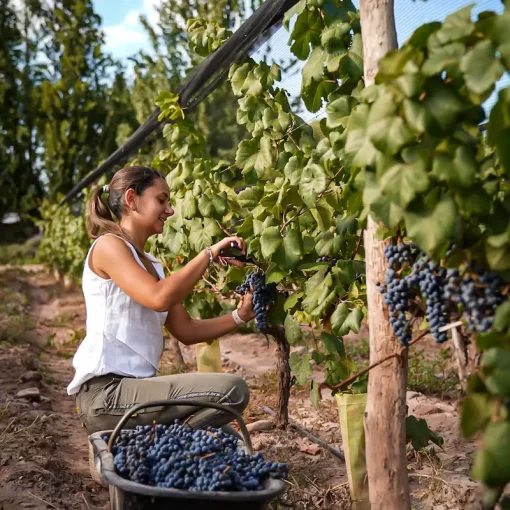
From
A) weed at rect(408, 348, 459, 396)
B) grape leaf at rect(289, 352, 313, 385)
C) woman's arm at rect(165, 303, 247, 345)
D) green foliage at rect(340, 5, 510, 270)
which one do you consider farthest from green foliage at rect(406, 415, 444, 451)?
weed at rect(408, 348, 459, 396)

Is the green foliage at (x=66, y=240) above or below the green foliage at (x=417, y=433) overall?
above

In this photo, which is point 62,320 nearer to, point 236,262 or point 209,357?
point 209,357

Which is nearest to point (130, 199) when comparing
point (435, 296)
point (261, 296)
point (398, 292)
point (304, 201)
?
point (261, 296)

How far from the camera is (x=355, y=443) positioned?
8.32ft

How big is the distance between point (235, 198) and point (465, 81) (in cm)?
226

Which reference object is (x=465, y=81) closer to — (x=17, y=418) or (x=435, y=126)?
(x=435, y=126)

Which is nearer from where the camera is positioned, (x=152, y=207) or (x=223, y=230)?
(x=152, y=207)

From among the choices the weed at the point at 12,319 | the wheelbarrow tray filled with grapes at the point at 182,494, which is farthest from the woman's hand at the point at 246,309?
the weed at the point at 12,319

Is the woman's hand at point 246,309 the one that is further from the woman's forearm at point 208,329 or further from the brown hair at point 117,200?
the brown hair at point 117,200

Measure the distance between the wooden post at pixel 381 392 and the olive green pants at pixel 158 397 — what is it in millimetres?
744

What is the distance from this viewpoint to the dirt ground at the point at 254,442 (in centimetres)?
273

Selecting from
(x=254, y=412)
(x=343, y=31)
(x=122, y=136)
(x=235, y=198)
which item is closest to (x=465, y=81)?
(x=343, y=31)

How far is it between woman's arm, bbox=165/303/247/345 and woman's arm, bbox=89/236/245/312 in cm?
46

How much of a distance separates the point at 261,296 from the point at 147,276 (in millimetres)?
484
